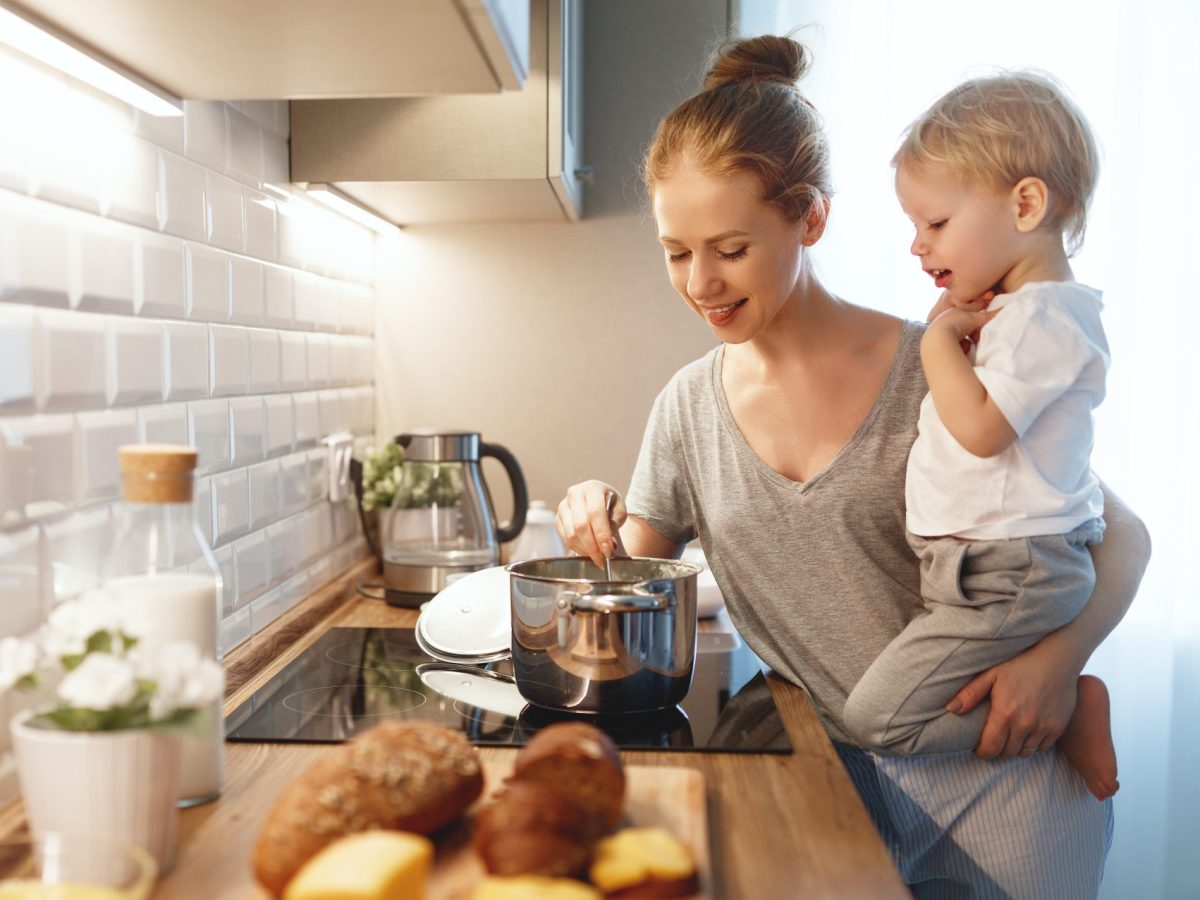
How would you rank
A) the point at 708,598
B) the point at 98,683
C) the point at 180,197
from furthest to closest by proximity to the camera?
the point at 708,598 < the point at 180,197 < the point at 98,683

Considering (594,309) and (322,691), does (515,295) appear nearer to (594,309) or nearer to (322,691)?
(594,309)

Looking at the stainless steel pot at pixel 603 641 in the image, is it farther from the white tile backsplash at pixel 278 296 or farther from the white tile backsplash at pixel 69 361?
the white tile backsplash at pixel 278 296

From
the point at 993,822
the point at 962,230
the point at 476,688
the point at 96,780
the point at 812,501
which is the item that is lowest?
the point at 993,822

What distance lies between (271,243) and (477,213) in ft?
1.83

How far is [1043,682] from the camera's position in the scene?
3.92 feet

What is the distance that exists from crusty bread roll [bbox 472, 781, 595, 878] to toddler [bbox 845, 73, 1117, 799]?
609 mm

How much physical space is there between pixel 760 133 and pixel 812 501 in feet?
1.50

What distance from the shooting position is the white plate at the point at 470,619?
1.35 m

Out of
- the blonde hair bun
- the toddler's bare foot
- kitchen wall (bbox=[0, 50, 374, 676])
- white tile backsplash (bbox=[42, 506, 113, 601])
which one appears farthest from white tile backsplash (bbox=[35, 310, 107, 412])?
the toddler's bare foot

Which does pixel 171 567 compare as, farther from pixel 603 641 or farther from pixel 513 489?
pixel 513 489

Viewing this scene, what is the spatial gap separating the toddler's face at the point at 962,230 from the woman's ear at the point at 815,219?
0.13m

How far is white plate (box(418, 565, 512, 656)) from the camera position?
1.35 metres

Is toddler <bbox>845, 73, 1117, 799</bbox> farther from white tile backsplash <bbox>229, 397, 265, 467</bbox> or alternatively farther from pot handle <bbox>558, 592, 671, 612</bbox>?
white tile backsplash <bbox>229, 397, 265, 467</bbox>

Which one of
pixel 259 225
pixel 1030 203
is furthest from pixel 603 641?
pixel 259 225
